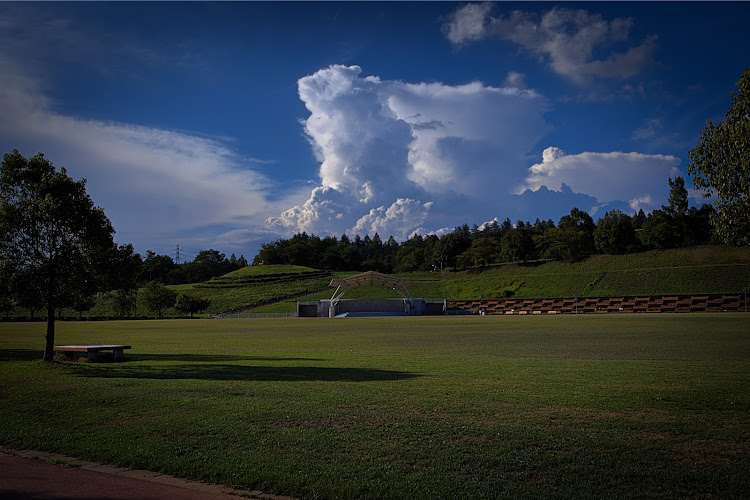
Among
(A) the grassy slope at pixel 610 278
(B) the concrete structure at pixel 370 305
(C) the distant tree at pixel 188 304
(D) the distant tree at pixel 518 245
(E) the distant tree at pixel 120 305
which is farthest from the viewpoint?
(D) the distant tree at pixel 518 245

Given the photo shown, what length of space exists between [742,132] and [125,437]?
652 inches

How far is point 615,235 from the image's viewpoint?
105 metres

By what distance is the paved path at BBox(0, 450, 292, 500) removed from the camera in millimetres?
5816

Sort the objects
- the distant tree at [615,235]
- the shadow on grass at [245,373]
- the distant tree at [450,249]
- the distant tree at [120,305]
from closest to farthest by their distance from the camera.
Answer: the shadow on grass at [245,373] → the distant tree at [120,305] → the distant tree at [615,235] → the distant tree at [450,249]

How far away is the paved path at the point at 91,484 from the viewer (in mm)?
5816

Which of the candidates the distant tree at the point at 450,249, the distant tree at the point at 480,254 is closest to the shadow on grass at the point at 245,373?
the distant tree at the point at 480,254

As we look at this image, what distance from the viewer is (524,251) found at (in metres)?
118

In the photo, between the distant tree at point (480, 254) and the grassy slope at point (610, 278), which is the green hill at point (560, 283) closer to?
the grassy slope at point (610, 278)

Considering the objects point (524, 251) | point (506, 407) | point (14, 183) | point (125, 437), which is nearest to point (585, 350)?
point (506, 407)

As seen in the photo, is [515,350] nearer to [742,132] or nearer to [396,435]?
[742,132]

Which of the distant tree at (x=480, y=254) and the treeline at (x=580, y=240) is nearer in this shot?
the treeline at (x=580, y=240)

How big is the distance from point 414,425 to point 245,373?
7.46 meters

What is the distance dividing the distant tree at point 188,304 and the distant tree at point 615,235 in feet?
272

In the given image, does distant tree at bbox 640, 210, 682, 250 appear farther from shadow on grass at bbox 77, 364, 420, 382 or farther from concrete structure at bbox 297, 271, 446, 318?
shadow on grass at bbox 77, 364, 420, 382
